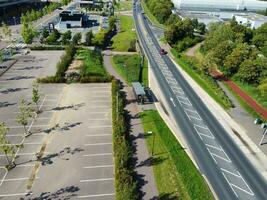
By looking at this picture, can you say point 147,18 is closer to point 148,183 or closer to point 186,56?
point 186,56

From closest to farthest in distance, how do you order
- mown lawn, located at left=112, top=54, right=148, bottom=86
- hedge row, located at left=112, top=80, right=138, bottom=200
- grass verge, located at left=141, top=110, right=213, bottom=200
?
hedge row, located at left=112, top=80, right=138, bottom=200
grass verge, located at left=141, top=110, right=213, bottom=200
mown lawn, located at left=112, top=54, right=148, bottom=86

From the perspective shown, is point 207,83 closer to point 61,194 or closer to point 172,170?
point 172,170

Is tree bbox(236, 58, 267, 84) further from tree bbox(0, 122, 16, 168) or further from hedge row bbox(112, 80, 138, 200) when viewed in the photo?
tree bbox(0, 122, 16, 168)

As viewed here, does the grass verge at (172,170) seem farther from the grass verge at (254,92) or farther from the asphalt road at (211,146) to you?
the grass verge at (254,92)

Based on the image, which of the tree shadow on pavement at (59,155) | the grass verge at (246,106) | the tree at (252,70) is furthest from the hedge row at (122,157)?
the tree at (252,70)

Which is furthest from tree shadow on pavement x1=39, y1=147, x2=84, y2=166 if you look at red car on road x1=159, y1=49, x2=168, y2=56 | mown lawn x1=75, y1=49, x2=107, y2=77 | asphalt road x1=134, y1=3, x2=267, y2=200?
red car on road x1=159, y1=49, x2=168, y2=56

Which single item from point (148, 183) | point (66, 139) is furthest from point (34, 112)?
point (148, 183)
